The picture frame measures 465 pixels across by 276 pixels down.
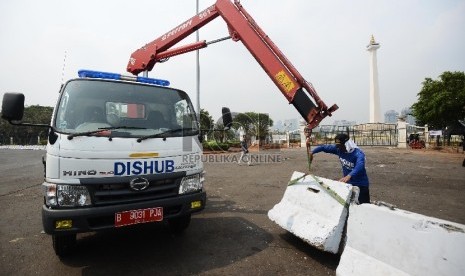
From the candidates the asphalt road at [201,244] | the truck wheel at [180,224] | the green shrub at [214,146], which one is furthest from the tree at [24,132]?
the truck wheel at [180,224]

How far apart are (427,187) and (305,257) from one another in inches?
234

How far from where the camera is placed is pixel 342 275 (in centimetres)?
275

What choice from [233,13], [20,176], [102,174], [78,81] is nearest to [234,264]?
Result: [102,174]

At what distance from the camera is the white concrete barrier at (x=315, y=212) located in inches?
128

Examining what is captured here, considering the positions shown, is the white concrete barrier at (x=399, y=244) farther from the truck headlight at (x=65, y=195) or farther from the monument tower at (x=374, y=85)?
the monument tower at (x=374, y=85)

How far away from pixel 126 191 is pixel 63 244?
3.90 feet

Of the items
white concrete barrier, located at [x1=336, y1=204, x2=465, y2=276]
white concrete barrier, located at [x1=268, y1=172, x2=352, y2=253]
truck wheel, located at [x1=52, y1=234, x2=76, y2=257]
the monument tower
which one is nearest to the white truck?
truck wheel, located at [x1=52, y1=234, x2=76, y2=257]

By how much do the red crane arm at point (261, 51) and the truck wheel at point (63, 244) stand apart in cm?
402

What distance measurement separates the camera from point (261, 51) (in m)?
5.37

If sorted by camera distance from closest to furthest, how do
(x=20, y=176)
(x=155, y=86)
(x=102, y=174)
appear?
(x=102, y=174) → (x=155, y=86) → (x=20, y=176)

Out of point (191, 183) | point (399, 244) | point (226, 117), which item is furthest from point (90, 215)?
point (399, 244)

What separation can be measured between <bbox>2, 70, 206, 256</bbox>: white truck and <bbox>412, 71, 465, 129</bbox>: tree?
34973 mm

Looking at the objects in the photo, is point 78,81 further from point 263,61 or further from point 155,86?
point 263,61

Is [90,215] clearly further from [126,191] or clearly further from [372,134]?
[372,134]
